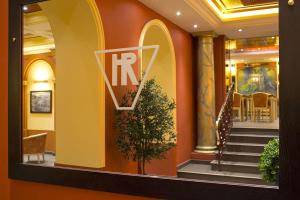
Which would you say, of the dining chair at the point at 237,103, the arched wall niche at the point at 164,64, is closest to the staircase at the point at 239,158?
the arched wall niche at the point at 164,64

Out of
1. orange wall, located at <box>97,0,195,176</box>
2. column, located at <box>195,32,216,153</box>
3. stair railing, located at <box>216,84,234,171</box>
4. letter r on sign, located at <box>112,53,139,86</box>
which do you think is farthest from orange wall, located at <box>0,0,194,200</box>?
stair railing, located at <box>216,84,234,171</box>

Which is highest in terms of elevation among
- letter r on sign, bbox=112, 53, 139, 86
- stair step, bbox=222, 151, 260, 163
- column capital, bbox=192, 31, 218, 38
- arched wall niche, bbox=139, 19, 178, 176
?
column capital, bbox=192, 31, 218, 38

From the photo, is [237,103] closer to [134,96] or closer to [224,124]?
[224,124]

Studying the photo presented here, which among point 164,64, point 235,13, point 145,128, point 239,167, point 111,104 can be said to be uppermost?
point 235,13

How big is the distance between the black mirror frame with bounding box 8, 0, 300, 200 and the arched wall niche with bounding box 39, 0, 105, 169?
60 centimetres

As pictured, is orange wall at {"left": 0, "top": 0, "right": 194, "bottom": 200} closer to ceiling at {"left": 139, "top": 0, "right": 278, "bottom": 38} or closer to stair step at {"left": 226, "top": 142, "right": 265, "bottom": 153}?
ceiling at {"left": 139, "top": 0, "right": 278, "bottom": 38}

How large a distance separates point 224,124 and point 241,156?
1300 mm

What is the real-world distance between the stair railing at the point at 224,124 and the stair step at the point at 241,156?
0.13 meters

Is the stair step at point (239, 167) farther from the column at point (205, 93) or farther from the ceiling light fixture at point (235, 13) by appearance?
the ceiling light fixture at point (235, 13)

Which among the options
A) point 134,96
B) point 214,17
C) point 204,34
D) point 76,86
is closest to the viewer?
point 134,96

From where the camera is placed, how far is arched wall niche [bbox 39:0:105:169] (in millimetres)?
2932

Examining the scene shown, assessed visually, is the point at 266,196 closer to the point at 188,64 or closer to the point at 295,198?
the point at 295,198

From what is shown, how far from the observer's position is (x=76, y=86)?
117 inches

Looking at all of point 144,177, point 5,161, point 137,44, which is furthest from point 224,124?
point 144,177
